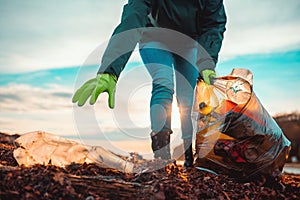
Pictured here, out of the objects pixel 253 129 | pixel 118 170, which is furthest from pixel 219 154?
pixel 118 170

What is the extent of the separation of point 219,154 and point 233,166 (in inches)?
4.4

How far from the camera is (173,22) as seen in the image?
2533 mm

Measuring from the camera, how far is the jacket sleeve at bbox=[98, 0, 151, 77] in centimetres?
187

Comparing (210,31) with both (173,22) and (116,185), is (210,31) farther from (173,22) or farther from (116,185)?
(116,185)

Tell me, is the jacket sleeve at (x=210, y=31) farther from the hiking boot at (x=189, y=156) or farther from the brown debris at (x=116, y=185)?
the brown debris at (x=116, y=185)

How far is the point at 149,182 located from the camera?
1.68 metres

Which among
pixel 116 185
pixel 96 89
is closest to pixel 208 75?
pixel 96 89

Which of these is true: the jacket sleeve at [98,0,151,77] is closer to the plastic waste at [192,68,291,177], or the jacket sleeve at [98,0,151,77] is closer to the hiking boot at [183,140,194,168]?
the plastic waste at [192,68,291,177]

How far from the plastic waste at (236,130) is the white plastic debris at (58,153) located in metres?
0.57

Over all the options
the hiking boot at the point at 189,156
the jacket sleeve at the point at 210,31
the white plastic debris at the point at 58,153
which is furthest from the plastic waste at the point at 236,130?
the white plastic debris at the point at 58,153

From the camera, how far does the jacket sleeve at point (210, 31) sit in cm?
266

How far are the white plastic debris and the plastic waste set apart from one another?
568 millimetres

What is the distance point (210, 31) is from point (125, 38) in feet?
3.05

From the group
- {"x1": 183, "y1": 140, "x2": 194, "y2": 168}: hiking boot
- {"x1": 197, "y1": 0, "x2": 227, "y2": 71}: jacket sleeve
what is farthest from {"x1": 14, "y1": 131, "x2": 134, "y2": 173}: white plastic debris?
{"x1": 197, "y1": 0, "x2": 227, "y2": 71}: jacket sleeve
